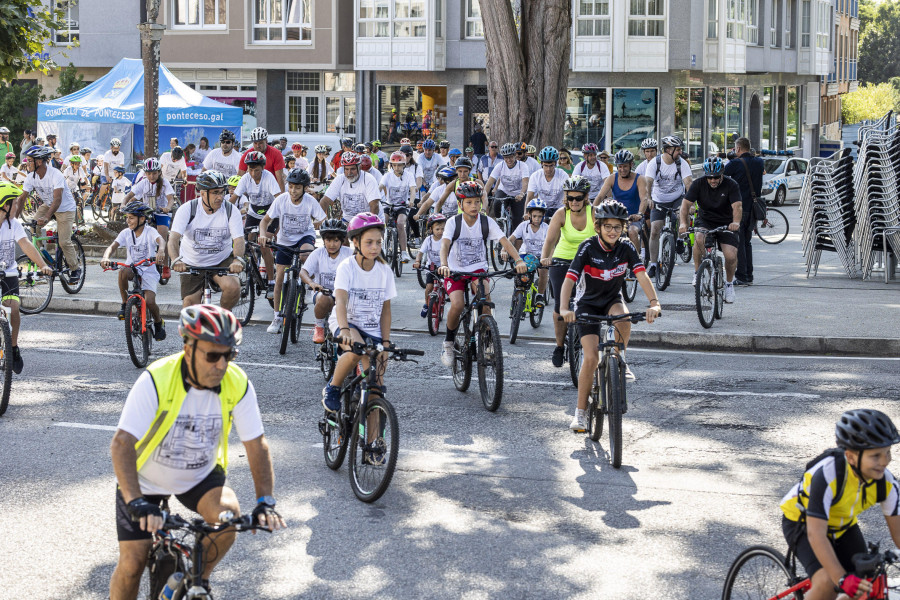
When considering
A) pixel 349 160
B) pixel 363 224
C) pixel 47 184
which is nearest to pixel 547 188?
pixel 349 160

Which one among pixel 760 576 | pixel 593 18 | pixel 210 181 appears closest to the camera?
pixel 760 576

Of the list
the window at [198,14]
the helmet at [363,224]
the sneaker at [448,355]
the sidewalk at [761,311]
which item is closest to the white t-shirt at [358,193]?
the sidewalk at [761,311]

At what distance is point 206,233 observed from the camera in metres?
11.5

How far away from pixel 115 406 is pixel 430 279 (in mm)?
4222

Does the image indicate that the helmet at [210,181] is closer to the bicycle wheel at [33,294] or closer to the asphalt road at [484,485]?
the asphalt road at [484,485]

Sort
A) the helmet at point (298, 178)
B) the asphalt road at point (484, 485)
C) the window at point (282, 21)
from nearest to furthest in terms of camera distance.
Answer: the asphalt road at point (484, 485), the helmet at point (298, 178), the window at point (282, 21)

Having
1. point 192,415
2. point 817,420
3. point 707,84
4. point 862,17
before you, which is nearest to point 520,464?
point 817,420

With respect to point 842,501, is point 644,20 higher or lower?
higher

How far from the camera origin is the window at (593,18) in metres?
41.6

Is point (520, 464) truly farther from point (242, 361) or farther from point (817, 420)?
point (242, 361)

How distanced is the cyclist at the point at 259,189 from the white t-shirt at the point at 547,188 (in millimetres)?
3355

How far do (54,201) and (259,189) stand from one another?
3.29 meters

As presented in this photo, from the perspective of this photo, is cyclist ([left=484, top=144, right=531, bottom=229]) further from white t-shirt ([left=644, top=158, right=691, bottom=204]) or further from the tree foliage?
the tree foliage

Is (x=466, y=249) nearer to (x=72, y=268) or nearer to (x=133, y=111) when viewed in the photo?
(x=72, y=268)
